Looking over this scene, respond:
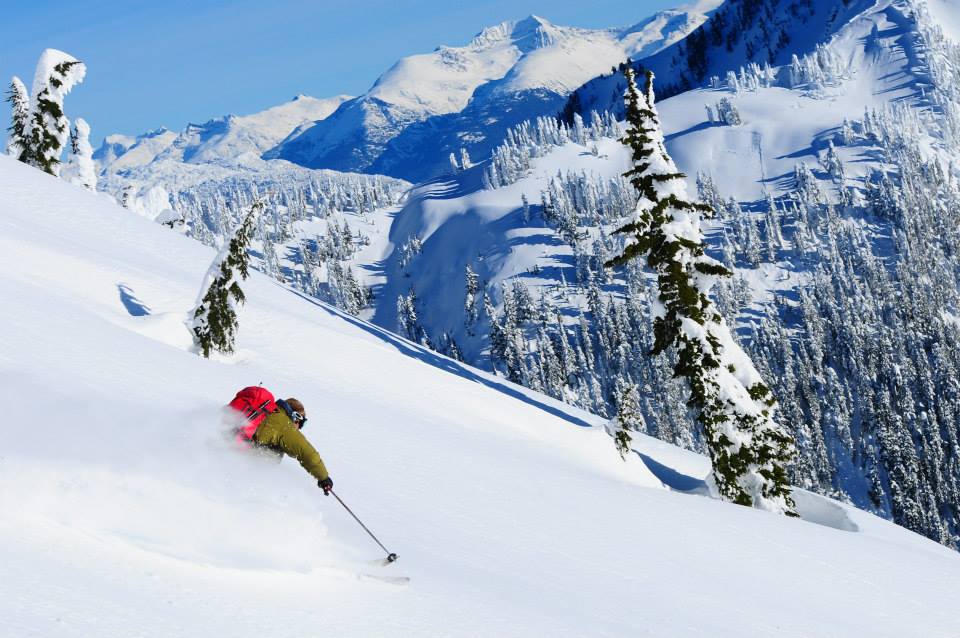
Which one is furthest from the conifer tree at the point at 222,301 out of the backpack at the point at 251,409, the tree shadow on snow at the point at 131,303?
the backpack at the point at 251,409

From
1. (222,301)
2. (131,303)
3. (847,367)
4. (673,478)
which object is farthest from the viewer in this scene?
(847,367)

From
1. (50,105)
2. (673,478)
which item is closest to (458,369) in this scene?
(673,478)

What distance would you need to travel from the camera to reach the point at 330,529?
28.4 ft

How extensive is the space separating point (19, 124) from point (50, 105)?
365cm

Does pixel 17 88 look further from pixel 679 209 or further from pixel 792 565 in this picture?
A: pixel 792 565

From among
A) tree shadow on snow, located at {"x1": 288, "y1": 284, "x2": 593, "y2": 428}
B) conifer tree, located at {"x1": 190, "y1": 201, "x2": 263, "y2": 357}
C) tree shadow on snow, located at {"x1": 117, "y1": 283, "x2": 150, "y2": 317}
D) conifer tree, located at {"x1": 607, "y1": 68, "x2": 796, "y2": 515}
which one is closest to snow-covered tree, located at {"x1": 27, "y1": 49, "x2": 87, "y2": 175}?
tree shadow on snow, located at {"x1": 288, "y1": 284, "x2": 593, "y2": 428}

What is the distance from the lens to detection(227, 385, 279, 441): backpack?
820 cm

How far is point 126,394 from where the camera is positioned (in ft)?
32.8

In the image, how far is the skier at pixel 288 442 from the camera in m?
8.16

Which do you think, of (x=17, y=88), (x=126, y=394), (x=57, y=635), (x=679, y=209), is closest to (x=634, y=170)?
(x=679, y=209)

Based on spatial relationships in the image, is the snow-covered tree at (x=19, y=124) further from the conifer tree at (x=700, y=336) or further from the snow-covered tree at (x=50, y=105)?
the conifer tree at (x=700, y=336)

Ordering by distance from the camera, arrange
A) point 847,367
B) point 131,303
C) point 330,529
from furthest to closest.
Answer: point 847,367 → point 131,303 → point 330,529

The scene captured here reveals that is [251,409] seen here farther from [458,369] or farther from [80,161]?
[80,161]

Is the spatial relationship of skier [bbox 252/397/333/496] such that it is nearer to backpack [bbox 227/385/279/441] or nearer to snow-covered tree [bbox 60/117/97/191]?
backpack [bbox 227/385/279/441]
